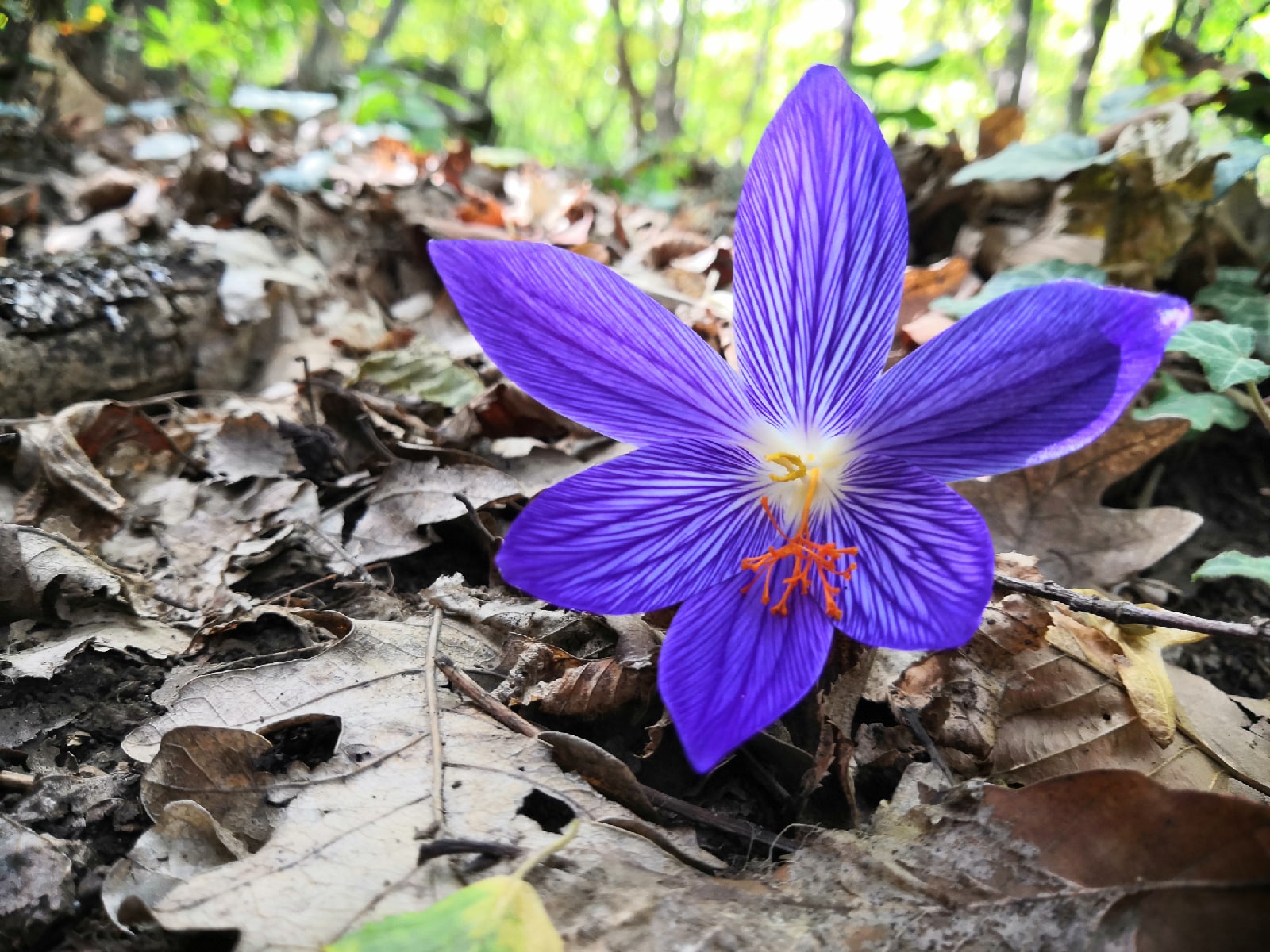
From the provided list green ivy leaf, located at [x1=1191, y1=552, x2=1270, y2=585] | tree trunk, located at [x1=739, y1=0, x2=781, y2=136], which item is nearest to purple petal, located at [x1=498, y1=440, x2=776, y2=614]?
green ivy leaf, located at [x1=1191, y1=552, x2=1270, y2=585]

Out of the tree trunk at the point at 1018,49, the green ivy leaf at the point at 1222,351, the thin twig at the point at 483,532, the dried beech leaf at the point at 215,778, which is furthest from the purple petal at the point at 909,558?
the tree trunk at the point at 1018,49

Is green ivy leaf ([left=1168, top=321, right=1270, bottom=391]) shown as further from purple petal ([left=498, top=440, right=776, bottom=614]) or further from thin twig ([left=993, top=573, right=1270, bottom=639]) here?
purple petal ([left=498, top=440, right=776, bottom=614])

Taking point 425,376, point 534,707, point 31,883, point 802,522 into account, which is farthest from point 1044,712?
point 425,376

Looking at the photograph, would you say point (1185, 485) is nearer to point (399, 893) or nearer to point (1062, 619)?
point (1062, 619)

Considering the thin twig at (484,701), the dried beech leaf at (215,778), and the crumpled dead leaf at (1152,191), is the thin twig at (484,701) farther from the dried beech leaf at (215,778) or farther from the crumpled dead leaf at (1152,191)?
the crumpled dead leaf at (1152,191)

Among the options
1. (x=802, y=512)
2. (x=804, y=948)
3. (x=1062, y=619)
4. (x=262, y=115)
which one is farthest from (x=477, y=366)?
(x=262, y=115)

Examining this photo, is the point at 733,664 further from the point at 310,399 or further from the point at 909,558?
the point at 310,399
